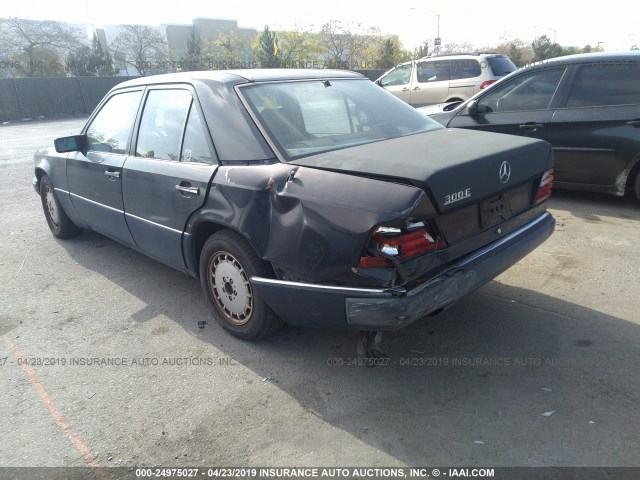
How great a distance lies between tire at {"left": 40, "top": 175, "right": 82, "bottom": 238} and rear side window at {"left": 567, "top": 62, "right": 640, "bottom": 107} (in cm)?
601

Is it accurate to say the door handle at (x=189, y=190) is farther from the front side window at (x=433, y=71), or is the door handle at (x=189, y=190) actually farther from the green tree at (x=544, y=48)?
the green tree at (x=544, y=48)

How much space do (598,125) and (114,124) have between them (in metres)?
5.12

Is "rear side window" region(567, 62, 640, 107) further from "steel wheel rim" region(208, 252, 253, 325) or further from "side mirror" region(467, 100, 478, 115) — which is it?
"steel wheel rim" region(208, 252, 253, 325)

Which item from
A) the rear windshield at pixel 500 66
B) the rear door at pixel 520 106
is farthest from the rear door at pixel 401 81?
the rear door at pixel 520 106

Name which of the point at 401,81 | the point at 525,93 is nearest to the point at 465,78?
the point at 401,81

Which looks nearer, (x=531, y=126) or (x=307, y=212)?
(x=307, y=212)

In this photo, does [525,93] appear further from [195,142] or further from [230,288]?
[230,288]

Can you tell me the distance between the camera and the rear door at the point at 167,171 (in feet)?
10.9

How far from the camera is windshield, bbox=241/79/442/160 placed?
3.09 meters

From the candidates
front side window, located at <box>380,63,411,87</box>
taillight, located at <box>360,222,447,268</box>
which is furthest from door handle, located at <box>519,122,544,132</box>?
front side window, located at <box>380,63,411,87</box>

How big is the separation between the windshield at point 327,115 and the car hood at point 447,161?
0.19 metres

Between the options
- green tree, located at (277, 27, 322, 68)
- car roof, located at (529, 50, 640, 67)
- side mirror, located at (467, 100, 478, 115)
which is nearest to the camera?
car roof, located at (529, 50, 640, 67)

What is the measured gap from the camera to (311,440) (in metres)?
2.47

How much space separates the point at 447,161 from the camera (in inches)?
103
